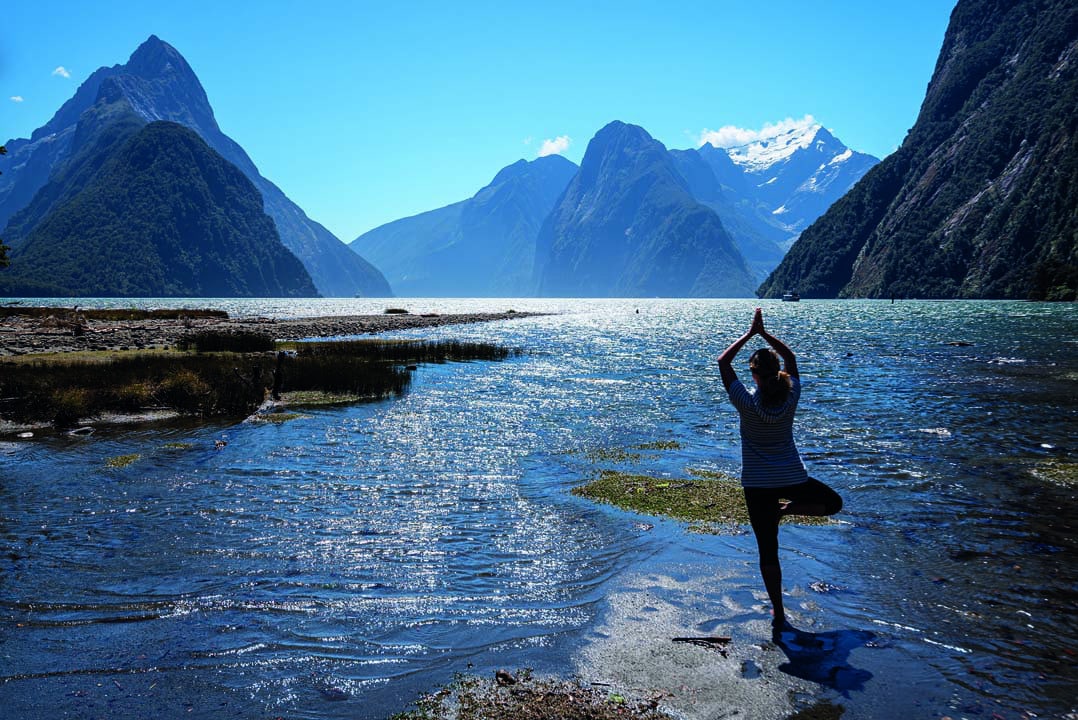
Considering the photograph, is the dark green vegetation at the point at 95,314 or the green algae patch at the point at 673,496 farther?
the dark green vegetation at the point at 95,314

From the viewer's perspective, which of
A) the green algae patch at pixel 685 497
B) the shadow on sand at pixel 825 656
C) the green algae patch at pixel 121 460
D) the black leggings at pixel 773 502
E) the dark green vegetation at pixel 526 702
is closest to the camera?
the dark green vegetation at pixel 526 702

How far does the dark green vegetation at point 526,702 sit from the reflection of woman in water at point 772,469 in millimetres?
2399

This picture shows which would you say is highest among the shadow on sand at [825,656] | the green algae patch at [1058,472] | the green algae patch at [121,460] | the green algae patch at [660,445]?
the green algae patch at [1058,472]

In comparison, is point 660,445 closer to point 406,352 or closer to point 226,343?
point 406,352

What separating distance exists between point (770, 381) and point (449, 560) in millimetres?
5337

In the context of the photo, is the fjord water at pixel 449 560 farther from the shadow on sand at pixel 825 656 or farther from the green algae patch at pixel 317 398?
the green algae patch at pixel 317 398

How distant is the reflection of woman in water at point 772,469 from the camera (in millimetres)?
7406

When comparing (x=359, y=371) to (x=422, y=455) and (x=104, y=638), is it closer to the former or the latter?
(x=422, y=455)

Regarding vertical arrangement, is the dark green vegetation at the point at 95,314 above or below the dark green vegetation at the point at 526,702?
above

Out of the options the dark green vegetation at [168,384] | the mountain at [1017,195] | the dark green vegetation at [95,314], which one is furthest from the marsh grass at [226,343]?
the mountain at [1017,195]

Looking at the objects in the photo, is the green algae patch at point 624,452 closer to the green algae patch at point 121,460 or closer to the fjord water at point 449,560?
the fjord water at point 449,560

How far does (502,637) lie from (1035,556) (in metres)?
8.12

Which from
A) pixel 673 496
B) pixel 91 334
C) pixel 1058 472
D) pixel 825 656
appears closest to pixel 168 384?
pixel 673 496

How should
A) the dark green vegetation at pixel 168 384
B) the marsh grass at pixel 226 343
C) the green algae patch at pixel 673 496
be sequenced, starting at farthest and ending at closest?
the marsh grass at pixel 226 343, the dark green vegetation at pixel 168 384, the green algae patch at pixel 673 496
